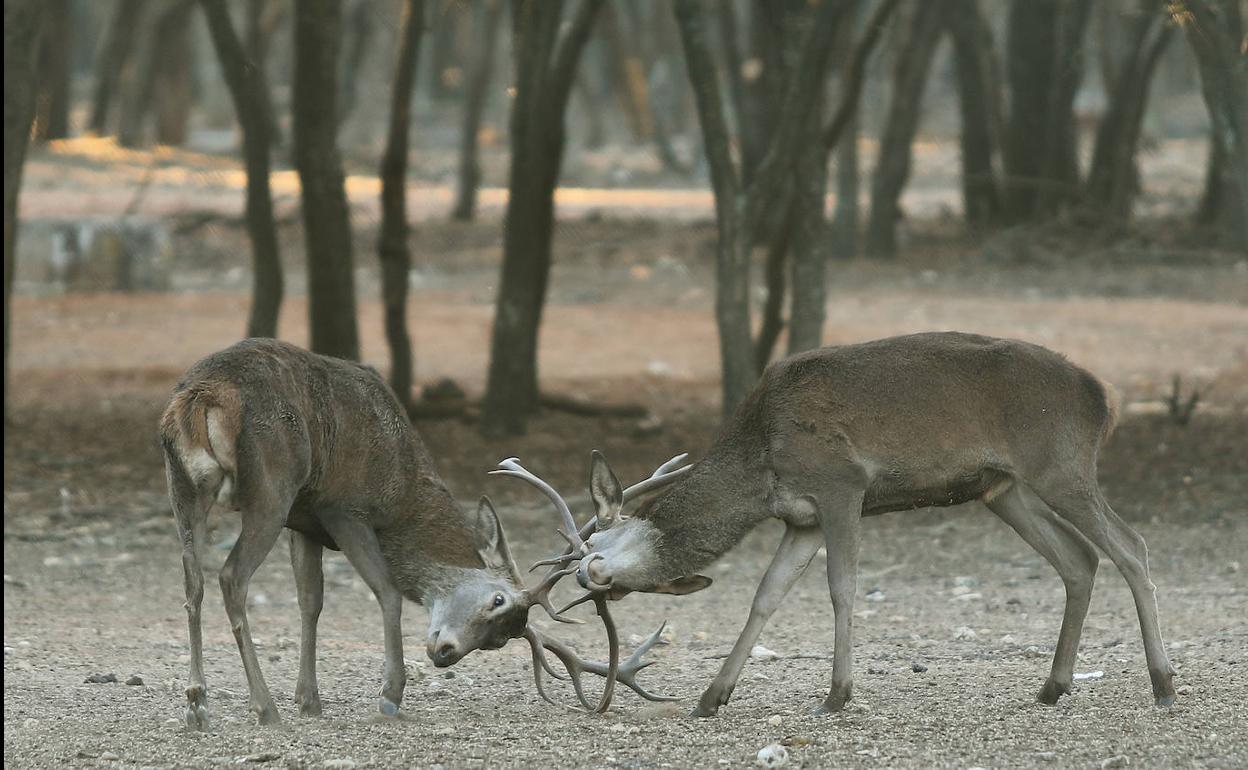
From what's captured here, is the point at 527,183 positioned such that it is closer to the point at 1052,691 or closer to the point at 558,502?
the point at 558,502

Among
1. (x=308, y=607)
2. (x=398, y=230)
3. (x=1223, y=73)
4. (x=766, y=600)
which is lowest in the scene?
(x=308, y=607)

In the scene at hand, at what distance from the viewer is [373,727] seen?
21.2ft

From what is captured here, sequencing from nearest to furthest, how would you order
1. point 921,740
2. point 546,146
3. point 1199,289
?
point 921,740 → point 546,146 → point 1199,289

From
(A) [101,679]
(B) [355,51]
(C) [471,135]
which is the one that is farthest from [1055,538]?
(B) [355,51]

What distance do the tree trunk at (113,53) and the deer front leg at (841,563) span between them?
978 inches

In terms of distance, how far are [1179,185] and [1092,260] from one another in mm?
9613

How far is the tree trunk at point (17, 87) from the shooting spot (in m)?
11.8

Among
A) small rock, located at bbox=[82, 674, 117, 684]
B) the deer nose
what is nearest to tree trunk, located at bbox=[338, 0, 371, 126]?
small rock, located at bbox=[82, 674, 117, 684]

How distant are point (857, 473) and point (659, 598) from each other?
3421 millimetres

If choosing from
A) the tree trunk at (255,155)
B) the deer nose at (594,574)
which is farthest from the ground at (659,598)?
the tree trunk at (255,155)

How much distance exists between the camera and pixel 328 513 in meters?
6.99

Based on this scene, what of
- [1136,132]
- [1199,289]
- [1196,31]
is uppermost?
[1196,31]

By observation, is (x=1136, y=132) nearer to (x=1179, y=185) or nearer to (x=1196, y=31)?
(x=1179, y=185)

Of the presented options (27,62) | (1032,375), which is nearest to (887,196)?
(27,62)
